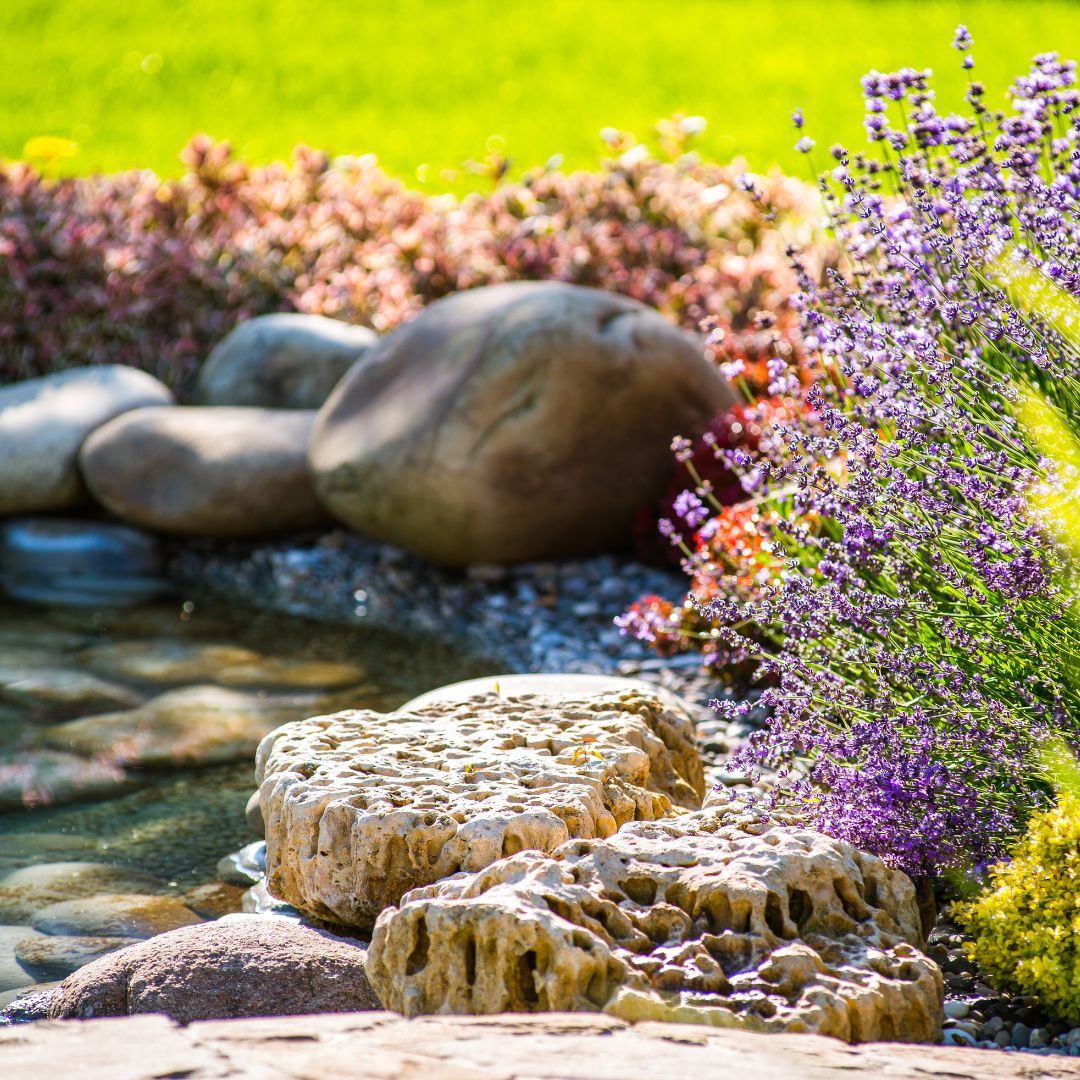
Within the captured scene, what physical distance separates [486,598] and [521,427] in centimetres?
85

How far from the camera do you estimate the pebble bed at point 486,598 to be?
5.54 meters

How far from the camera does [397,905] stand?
10.2 ft

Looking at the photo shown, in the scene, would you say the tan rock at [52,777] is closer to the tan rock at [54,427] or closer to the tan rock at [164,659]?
the tan rock at [164,659]

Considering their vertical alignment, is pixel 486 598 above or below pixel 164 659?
above

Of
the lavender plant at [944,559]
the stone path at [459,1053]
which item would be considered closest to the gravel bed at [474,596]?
the lavender plant at [944,559]

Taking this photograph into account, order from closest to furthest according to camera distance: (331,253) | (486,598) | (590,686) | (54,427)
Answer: (590,686)
(486,598)
(54,427)
(331,253)

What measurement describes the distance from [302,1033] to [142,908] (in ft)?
6.37

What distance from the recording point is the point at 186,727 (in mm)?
5234

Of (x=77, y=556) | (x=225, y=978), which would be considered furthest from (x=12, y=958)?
(x=77, y=556)

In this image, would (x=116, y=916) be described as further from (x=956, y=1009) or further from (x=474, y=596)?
(x=474, y=596)

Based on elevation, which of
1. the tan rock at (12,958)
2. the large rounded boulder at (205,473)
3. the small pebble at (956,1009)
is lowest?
the tan rock at (12,958)

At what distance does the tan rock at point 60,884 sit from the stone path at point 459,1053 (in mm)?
1879

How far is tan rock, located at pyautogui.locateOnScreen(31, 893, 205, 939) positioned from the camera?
3.71m

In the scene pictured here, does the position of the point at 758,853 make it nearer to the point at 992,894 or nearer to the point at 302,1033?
the point at 992,894
